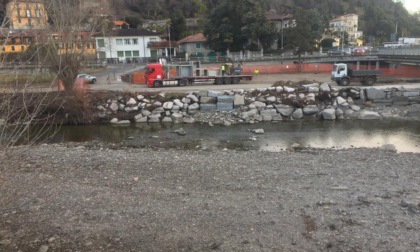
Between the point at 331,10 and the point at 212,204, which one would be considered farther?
the point at 331,10

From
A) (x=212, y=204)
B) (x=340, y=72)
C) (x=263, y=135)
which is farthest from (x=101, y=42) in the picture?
(x=212, y=204)

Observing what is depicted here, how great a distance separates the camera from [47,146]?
15641mm

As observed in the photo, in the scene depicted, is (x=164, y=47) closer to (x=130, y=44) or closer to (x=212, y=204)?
(x=130, y=44)

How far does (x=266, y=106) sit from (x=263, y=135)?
5109mm

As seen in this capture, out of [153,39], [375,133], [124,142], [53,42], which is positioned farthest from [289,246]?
[153,39]

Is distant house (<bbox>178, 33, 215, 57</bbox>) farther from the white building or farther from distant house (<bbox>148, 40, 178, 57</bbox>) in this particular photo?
the white building

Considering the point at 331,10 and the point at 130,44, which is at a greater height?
the point at 331,10

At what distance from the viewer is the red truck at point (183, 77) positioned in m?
30.1

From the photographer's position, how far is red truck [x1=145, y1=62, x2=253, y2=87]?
1186 inches

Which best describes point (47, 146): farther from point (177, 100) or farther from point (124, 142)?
point (177, 100)

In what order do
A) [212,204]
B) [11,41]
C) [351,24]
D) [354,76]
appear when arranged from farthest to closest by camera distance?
[351,24], [354,76], [212,204], [11,41]

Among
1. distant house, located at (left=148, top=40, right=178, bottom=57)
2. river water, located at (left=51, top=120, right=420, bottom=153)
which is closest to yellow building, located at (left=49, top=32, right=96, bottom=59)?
river water, located at (left=51, top=120, right=420, bottom=153)

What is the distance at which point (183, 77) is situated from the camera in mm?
30906

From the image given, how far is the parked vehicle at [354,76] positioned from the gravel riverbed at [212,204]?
18.1m
